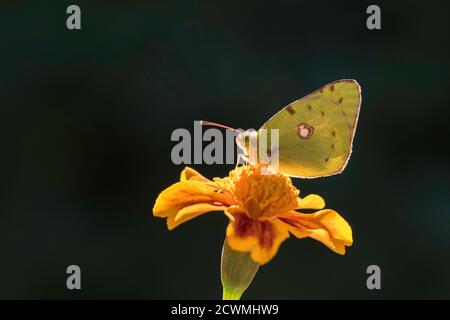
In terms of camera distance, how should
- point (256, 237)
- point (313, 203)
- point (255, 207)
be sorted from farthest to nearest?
point (313, 203) < point (255, 207) < point (256, 237)

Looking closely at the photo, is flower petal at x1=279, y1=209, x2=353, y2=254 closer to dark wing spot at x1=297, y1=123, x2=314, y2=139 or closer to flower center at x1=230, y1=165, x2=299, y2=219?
flower center at x1=230, y1=165, x2=299, y2=219

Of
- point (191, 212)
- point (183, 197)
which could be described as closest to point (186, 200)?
point (183, 197)

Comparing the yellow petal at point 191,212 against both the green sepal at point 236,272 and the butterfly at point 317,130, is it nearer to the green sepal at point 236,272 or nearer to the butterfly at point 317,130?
the green sepal at point 236,272

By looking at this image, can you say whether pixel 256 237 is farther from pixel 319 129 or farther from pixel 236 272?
pixel 319 129

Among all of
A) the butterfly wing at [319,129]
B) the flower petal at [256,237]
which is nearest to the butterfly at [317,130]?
the butterfly wing at [319,129]

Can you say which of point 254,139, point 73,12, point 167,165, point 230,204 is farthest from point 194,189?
point 73,12
